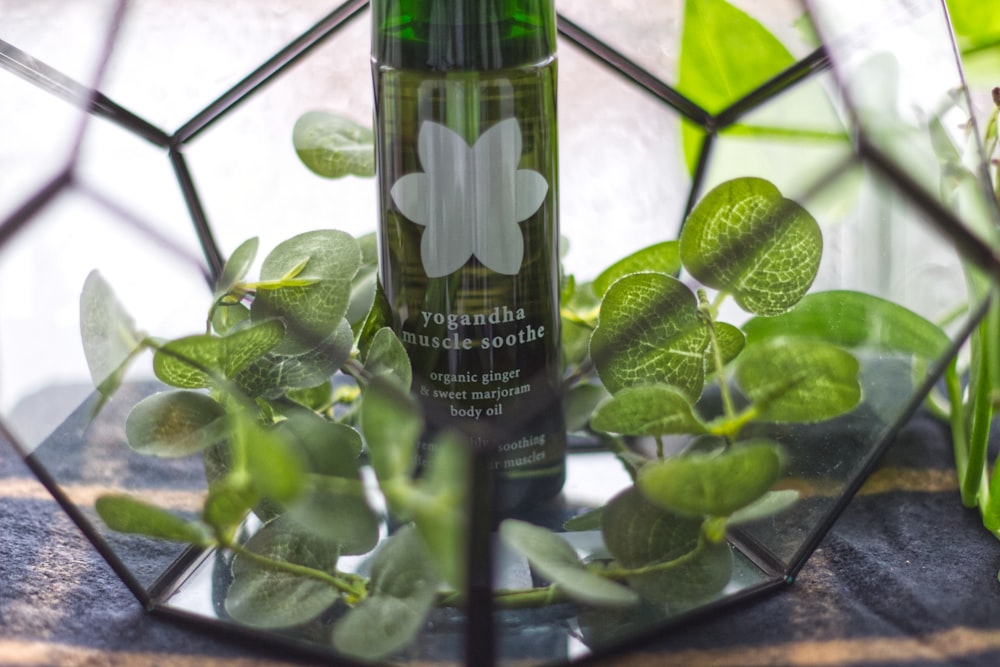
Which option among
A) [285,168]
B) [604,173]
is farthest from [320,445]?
[604,173]

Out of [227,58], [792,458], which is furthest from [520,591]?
[227,58]

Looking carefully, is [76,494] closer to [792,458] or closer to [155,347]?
[155,347]

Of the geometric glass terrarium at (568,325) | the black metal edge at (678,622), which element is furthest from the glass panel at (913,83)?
the black metal edge at (678,622)

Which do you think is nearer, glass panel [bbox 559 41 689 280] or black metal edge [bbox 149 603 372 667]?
black metal edge [bbox 149 603 372 667]

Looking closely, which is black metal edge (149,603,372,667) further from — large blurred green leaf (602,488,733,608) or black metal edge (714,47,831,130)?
black metal edge (714,47,831,130)

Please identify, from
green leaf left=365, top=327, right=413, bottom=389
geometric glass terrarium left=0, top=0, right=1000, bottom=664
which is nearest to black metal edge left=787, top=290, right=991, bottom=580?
geometric glass terrarium left=0, top=0, right=1000, bottom=664

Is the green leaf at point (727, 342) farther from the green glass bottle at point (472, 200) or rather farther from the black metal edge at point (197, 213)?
the black metal edge at point (197, 213)
